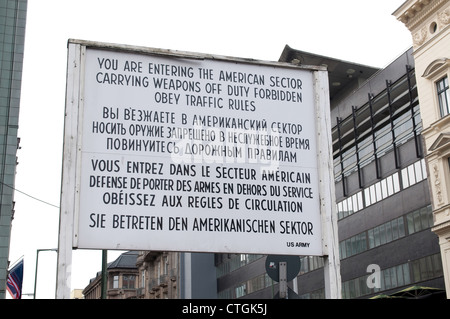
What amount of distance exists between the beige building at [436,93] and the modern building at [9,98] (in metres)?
33.4

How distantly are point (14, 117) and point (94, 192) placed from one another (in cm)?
5245

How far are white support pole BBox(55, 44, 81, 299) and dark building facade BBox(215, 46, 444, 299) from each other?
102ft

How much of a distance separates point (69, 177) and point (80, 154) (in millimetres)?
240

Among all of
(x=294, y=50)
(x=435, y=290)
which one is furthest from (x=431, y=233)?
(x=294, y=50)

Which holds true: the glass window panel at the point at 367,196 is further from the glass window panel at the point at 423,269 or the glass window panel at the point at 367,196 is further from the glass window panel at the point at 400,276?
the glass window panel at the point at 423,269

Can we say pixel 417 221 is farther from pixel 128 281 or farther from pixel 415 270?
pixel 128 281

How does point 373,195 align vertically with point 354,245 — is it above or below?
above

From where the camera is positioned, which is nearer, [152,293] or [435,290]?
[435,290]

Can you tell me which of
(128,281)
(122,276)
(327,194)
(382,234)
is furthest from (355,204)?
(128,281)

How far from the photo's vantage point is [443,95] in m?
33.7

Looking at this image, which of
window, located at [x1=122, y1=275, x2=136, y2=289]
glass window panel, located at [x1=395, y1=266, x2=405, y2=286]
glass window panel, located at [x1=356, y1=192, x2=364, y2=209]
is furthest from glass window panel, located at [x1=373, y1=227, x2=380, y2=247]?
window, located at [x1=122, y1=275, x2=136, y2=289]

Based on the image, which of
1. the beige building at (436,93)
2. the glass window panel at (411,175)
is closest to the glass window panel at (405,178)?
the glass window panel at (411,175)

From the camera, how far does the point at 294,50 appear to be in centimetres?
5241

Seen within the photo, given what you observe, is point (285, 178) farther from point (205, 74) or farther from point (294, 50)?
point (294, 50)
